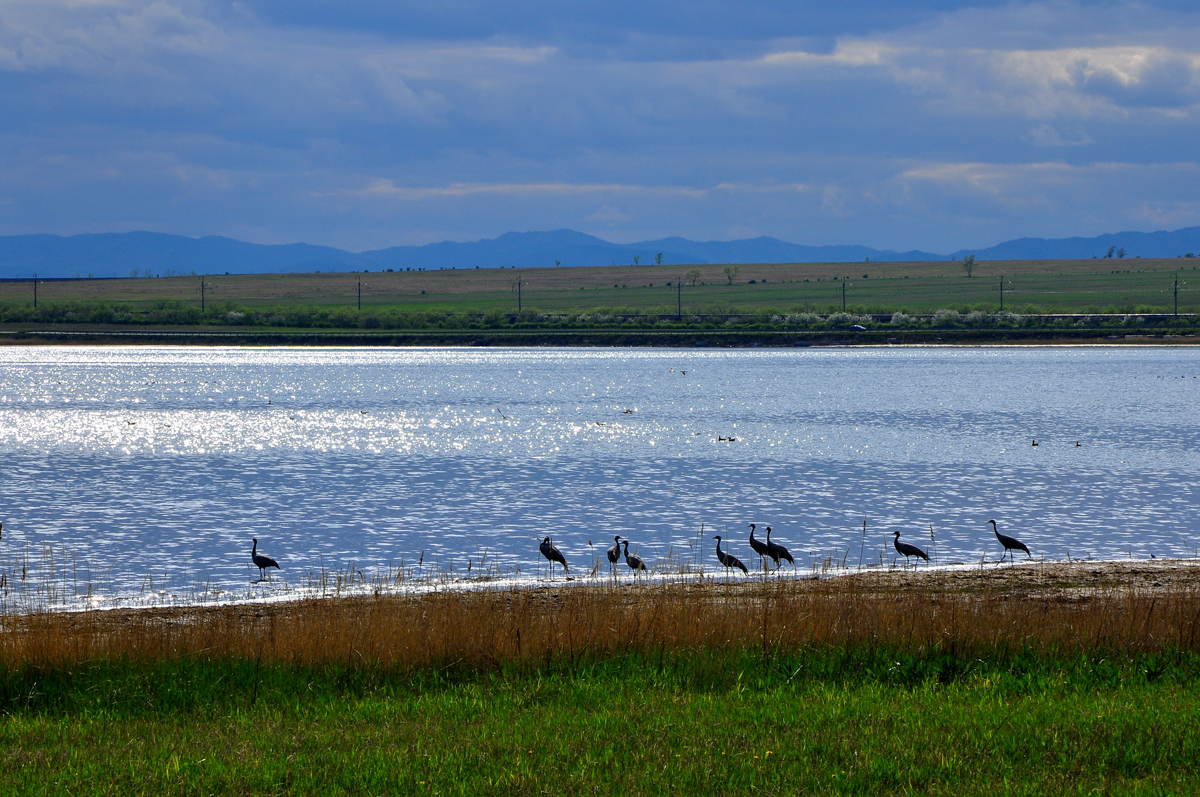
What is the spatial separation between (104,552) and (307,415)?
1472 inches

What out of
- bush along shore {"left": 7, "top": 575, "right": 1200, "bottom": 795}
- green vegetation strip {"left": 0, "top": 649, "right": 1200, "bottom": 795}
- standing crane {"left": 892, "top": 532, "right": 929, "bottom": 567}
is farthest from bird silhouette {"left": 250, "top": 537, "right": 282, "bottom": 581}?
standing crane {"left": 892, "top": 532, "right": 929, "bottom": 567}

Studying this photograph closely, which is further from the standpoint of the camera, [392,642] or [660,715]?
[392,642]

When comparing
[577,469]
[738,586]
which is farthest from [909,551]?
[577,469]

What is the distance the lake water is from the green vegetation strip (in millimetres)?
9004

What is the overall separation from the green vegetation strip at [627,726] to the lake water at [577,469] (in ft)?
29.5

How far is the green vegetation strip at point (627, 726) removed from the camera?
27.3ft

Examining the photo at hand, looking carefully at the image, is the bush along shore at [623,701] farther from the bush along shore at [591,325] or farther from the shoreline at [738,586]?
the bush along shore at [591,325]

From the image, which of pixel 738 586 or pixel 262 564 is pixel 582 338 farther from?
pixel 738 586

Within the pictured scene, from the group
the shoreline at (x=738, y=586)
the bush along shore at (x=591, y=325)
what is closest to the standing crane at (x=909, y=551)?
the shoreline at (x=738, y=586)

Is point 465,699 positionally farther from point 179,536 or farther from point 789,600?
point 179,536

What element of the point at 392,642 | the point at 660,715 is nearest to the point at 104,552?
the point at 392,642

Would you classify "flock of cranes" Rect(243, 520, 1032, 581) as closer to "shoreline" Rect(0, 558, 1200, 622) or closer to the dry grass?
"shoreline" Rect(0, 558, 1200, 622)

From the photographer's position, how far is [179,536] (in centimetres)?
2469

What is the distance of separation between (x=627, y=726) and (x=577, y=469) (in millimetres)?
28025
